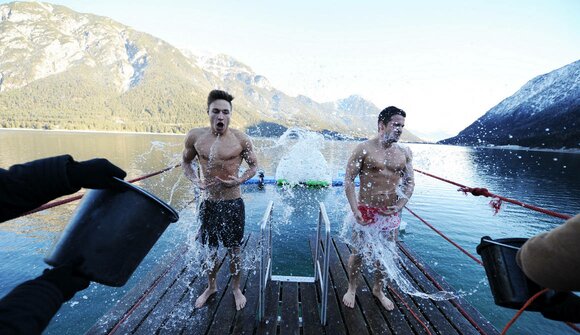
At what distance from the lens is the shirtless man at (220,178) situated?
3.45 meters

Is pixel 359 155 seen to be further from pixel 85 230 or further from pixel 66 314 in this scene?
pixel 66 314

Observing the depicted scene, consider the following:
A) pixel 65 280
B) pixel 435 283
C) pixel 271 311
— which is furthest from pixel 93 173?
pixel 435 283

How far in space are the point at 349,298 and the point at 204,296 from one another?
2.04 meters

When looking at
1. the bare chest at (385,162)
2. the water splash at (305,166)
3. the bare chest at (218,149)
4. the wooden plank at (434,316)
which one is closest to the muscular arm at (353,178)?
the bare chest at (385,162)

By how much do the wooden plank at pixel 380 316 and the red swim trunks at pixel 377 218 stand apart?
3.79ft

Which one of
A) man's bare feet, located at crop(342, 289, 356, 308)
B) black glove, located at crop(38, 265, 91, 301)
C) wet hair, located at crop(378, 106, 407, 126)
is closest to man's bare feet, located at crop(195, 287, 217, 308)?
man's bare feet, located at crop(342, 289, 356, 308)

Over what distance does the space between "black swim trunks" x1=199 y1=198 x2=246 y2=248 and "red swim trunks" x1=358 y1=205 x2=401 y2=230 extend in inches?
65.9

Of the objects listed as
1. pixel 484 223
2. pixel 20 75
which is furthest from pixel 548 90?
pixel 20 75

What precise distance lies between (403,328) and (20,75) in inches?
9809

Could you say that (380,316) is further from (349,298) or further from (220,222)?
(220,222)

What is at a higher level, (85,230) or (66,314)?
(85,230)

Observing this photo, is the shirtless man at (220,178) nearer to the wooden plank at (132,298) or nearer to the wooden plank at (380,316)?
the wooden plank at (132,298)

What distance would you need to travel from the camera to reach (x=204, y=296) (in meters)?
3.76

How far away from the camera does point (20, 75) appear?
562 ft
